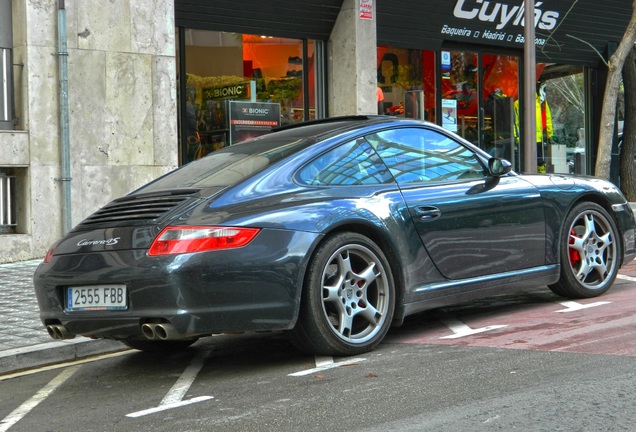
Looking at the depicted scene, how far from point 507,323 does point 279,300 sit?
204 centimetres

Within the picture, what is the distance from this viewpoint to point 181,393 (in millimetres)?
5453

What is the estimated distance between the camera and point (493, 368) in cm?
547

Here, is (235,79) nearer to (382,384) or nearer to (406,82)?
(406,82)

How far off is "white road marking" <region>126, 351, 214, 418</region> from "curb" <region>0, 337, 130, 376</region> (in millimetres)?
888

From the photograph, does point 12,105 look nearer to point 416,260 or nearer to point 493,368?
point 416,260

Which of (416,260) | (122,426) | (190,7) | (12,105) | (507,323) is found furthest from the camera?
(190,7)

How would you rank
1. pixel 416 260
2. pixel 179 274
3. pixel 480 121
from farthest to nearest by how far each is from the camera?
pixel 480 121, pixel 416 260, pixel 179 274

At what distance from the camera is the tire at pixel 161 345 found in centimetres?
682

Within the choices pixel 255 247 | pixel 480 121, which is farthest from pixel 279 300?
pixel 480 121

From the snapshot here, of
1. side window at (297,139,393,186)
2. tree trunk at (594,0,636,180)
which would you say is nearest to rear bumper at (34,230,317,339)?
side window at (297,139,393,186)

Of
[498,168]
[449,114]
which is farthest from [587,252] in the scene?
[449,114]

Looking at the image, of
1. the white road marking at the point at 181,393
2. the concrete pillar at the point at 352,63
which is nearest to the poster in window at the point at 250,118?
the concrete pillar at the point at 352,63

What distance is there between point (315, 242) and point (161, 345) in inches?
65.3

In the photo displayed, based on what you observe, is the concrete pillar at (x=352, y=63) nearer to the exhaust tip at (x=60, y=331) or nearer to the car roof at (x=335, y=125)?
the car roof at (x=335, y=125)
